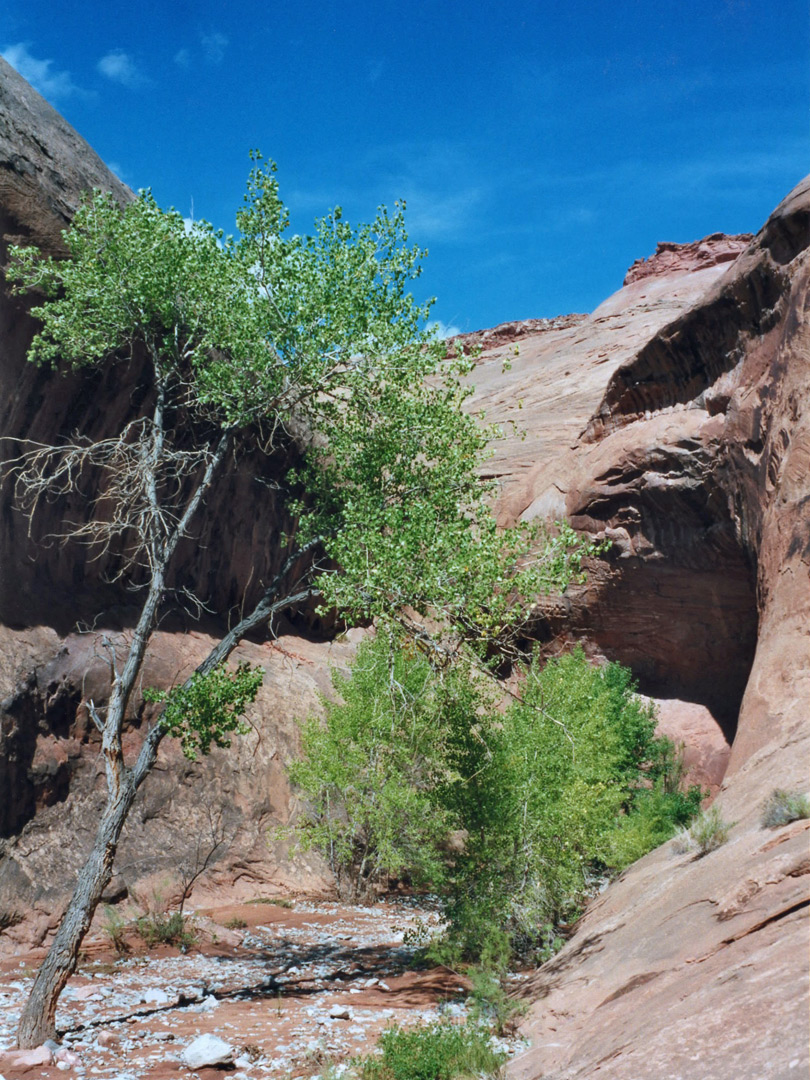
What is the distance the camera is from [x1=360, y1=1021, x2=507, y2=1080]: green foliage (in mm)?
6680

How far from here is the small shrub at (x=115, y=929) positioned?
12078 mm

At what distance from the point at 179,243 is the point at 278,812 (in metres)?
11.3

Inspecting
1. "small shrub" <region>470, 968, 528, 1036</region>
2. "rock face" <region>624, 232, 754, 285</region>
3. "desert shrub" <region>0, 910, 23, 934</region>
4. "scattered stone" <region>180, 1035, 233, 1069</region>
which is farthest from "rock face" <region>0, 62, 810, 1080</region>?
"rock face" <region>624, 232, 754, 285</region>

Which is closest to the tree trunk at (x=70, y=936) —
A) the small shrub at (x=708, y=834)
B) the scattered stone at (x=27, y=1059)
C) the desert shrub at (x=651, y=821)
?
the scattered stone at (x=27, y=1059)

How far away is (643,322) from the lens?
43.8 metres

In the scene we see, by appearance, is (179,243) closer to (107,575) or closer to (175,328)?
(175,328)

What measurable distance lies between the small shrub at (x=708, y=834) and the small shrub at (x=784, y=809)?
971 mm

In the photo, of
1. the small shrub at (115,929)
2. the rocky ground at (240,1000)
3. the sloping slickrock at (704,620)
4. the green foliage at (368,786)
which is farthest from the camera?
the green foliage at (368,786)

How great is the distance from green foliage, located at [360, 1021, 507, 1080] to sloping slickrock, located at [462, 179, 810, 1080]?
0.36m

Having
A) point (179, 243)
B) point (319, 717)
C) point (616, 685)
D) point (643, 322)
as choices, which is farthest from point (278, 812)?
point (643, 322)

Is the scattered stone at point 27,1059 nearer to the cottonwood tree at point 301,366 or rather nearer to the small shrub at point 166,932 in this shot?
the cottonwood tree at point 301,366

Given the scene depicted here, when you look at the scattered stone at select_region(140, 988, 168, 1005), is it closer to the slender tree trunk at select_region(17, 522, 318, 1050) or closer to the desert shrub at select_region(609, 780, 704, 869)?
the slender tree trunk at select_region(17, 522, 318, 1050)

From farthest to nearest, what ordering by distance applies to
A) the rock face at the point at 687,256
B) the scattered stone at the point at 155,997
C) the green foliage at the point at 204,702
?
1. the rock face at the point at 687,256
2. the scattered stone at the point at 155,997
3. the green foliage at the point at 204,702

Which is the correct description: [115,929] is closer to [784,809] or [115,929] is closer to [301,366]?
[301,366]
